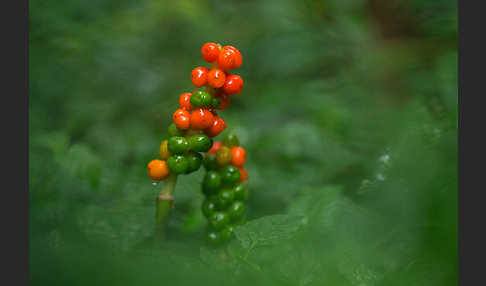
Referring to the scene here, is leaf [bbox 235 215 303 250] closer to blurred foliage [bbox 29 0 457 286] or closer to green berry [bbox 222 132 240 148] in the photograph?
blurred foliage [bbox 29 0 457 286]

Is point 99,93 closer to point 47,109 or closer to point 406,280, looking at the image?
point 47,109

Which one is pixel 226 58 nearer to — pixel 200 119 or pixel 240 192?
pixel 200 119

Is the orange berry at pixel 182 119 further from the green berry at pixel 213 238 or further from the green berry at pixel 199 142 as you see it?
the green berry at pixel 213 238

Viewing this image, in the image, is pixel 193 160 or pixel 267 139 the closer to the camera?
pixel 193 160

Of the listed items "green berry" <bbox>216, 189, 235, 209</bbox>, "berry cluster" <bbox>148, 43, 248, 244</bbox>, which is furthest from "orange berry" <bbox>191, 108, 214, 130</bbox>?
"green berry" <bbox>216, 189, 235, 209</bbox>

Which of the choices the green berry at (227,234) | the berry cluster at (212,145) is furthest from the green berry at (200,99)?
the green berry at (227,234)

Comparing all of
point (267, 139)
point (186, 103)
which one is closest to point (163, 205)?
point (186, 103)
